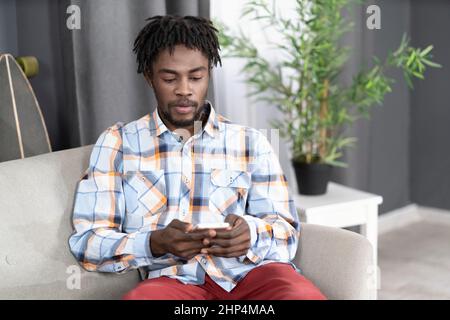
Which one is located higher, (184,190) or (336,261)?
(184,190)

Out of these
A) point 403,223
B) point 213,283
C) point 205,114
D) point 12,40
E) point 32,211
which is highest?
point 12,40

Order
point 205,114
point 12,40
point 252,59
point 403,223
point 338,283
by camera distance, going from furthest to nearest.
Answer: point 403,223 → point 252,59 → point 12,40 → point 205,114 → point 338,283

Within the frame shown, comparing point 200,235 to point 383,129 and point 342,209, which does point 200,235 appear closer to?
point 342,209

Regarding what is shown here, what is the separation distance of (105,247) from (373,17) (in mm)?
1806

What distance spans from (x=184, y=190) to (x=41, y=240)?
0.34 metres

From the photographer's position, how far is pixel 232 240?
5.37 feet

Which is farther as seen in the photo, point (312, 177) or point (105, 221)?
point (312, 177)

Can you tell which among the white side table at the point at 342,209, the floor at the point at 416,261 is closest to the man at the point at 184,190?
the white side table at the point at 342,209
